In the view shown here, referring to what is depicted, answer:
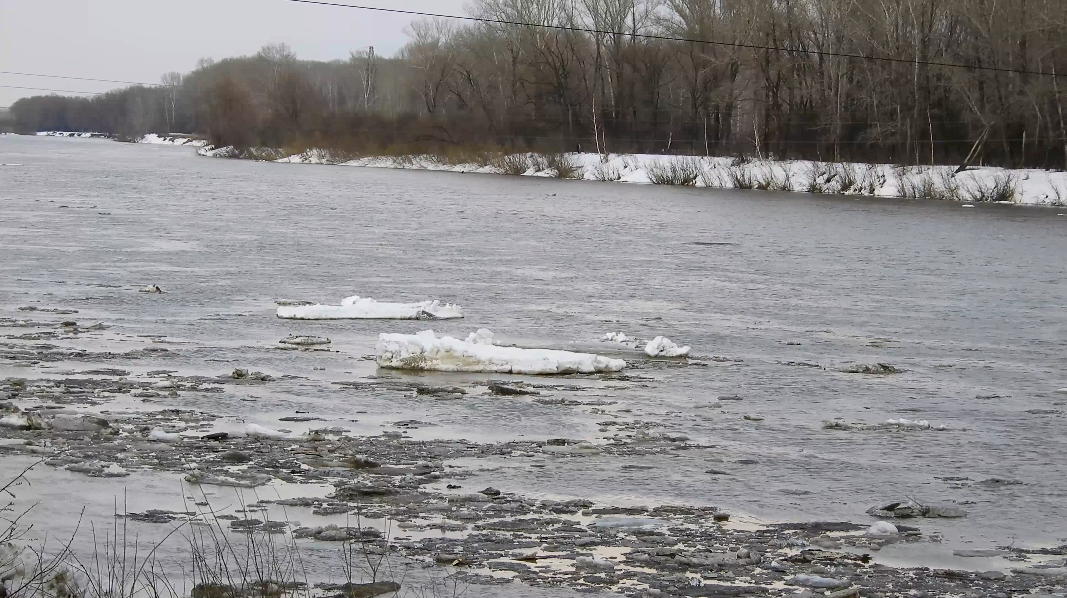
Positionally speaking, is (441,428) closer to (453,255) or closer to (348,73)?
(453,255)

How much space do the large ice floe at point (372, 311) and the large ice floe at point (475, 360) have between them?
9.64ft

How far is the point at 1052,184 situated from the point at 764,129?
19777 millimetres

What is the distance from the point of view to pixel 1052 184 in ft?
150

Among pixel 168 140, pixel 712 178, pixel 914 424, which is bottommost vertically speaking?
pixel 914 424

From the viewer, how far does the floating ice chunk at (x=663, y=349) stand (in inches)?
509

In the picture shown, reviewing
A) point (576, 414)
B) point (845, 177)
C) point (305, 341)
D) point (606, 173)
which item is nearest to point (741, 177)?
point (845, 177)

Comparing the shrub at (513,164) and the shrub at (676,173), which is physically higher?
the shrub at (513,164)

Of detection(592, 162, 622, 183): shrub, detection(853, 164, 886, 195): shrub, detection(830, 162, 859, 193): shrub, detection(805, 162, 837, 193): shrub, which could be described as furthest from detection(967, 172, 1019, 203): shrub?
detection(592, 162, 622, 183): shrub

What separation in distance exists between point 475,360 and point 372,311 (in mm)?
3419

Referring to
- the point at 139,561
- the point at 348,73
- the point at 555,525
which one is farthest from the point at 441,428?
the point at 348,73

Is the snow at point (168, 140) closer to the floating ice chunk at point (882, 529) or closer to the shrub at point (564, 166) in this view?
the shrub at point (564, 166)

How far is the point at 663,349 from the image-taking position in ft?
42.7

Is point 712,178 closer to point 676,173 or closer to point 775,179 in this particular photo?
point 676,173

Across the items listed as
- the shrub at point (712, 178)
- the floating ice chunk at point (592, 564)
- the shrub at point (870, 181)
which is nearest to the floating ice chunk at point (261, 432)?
the floating ice chunk at point (592, 564)
